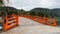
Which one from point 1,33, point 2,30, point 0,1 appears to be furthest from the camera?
point 0,1

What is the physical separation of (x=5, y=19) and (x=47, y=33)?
2785 mm

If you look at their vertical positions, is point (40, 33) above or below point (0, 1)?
below

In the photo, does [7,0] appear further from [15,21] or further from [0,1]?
[15,21]

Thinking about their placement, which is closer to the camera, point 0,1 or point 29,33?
point 29,33

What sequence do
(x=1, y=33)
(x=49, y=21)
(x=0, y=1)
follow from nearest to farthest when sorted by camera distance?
1. (x=1, y=33)
2. (x=49, y=21)
3. (x=0, y=1)

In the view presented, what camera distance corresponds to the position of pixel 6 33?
12.4 metres

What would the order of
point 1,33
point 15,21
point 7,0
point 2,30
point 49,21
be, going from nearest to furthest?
point 1,33 → point 2,30 → point 15,21 → point 49,21 → point 7,0

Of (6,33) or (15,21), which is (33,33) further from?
(15,21)

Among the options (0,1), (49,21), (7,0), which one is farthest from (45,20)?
(7,0)

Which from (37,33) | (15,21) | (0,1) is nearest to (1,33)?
(37,33)

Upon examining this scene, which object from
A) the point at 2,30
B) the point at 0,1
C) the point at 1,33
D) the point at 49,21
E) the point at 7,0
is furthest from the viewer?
the point at 7,0

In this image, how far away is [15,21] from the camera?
1750 cm

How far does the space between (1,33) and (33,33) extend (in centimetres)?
192

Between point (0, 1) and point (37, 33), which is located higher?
point (0, 1)
